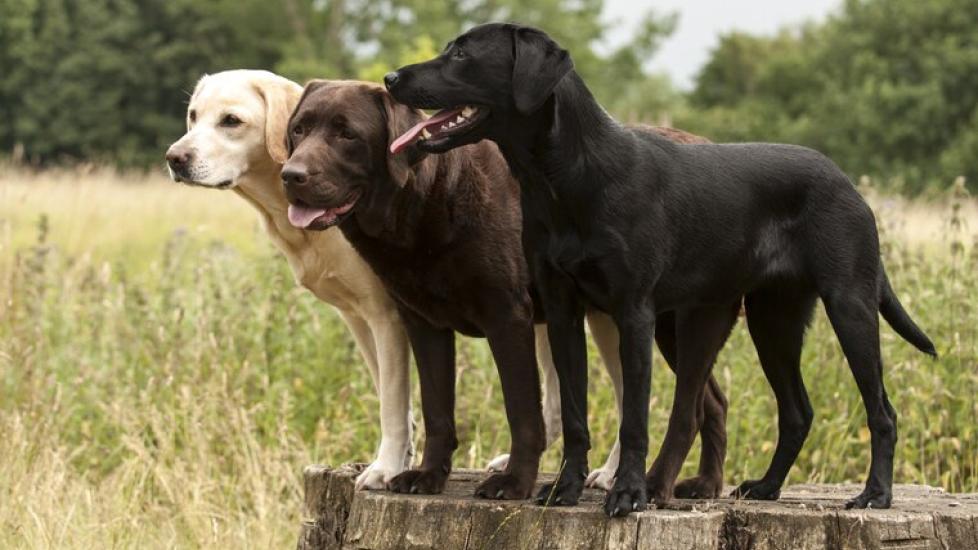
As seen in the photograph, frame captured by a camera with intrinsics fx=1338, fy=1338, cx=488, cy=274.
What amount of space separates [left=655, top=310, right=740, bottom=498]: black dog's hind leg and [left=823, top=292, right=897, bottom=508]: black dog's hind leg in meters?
0.53

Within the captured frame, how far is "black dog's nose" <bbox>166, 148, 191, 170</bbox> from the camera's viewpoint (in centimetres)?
424

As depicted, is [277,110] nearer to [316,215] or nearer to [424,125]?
[316,215]

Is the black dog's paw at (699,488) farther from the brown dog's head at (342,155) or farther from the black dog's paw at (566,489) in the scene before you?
the brown dog's head at (342,155)

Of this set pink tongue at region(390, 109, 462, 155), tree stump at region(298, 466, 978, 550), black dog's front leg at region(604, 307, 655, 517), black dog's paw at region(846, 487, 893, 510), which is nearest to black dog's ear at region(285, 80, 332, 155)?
pink tongue at region(390, 109, 462, 155)

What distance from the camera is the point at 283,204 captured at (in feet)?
14.8

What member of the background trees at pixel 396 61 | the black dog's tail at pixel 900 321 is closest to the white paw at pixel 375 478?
the black dog's tail at pixel 900 321

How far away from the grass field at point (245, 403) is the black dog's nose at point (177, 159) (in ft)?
5.42

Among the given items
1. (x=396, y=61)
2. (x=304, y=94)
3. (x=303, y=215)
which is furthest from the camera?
(x=396, y=61)

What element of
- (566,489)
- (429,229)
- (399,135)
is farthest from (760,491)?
(399,135)

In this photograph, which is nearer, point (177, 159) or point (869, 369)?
point (869, 369)

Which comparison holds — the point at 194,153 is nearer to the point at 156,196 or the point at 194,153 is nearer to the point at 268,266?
the point at 268,266

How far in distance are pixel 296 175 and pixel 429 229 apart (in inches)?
18.4

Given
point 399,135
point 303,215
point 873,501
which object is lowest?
point 873,501

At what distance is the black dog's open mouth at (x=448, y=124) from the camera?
348 centimetres
